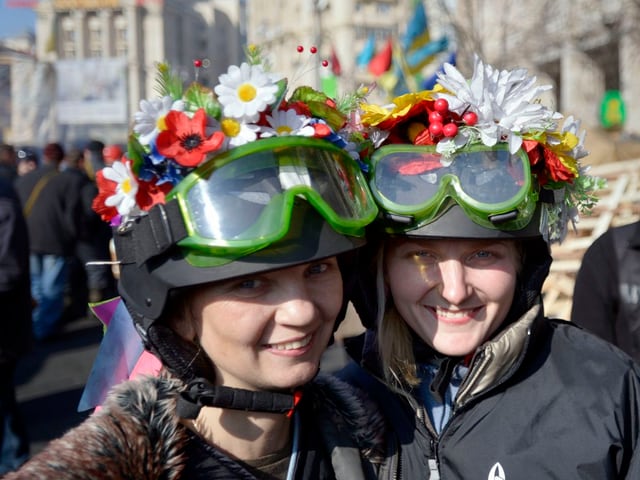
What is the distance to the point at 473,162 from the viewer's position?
6.54 feet

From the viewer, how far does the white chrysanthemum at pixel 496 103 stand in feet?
6.53

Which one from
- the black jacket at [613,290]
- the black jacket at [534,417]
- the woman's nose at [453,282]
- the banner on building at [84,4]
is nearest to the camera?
the black jacket at [534,417]

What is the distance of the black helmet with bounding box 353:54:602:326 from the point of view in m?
1.94

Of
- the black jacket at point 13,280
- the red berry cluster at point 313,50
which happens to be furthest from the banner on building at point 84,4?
the red berry cluster at point 313,50

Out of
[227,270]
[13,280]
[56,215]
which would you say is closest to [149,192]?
[227,270]

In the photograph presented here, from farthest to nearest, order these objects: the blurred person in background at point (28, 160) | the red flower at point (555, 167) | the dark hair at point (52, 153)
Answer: the blurred person in background at point (28, 160) → the dark hair at point (52, 153) → the red flower at point (555, 167)

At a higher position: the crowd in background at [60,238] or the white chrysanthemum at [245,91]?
the white chrysanthemum at [245,91]

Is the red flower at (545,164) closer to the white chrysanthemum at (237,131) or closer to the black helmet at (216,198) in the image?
the black helmet at (216,198)

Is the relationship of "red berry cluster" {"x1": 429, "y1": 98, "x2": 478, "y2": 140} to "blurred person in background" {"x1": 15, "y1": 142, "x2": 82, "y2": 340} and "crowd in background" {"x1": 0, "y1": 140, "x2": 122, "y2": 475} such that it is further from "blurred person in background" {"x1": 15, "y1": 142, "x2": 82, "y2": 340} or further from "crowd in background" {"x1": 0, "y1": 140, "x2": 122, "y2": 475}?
"blurred person in background" {"x1": 15, "y1": 142, "x2": 82, "y2": 340}

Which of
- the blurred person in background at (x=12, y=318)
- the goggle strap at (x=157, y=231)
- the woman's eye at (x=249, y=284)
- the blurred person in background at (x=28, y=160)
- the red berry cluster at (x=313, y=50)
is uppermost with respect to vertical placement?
the blurred person in background at (x=28, y=160)

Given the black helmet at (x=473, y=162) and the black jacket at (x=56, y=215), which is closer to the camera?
the black helmet at (x=473, y=162)

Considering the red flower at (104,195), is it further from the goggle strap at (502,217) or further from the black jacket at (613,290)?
the black jacket at (613,290)

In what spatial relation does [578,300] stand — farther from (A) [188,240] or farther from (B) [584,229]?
(B) [584,229]

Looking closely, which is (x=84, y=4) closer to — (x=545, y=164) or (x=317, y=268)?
(x=545, y=164)
